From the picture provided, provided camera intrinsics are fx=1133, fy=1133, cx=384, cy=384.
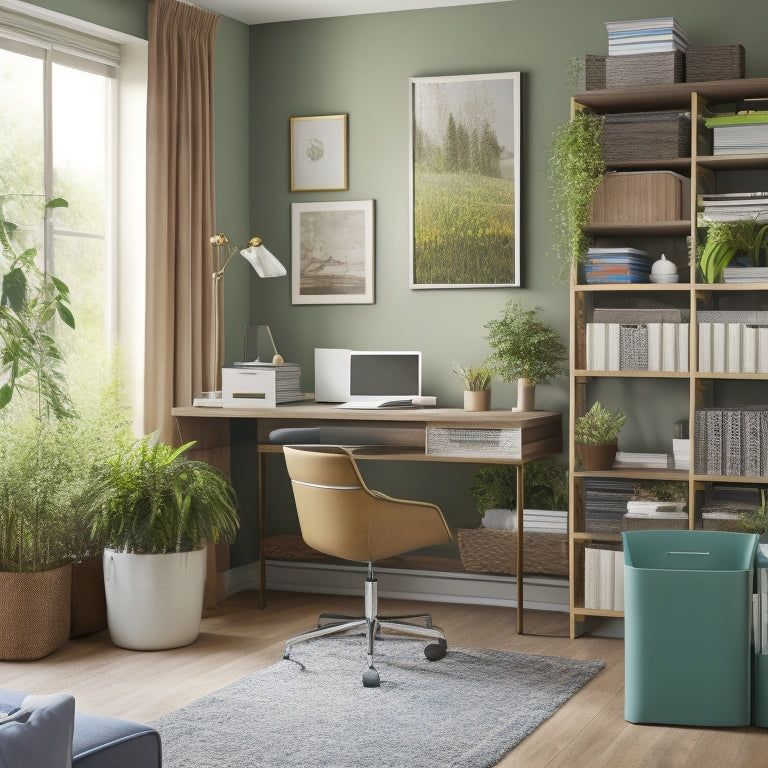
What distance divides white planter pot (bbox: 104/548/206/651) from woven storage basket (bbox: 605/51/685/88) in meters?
2.46

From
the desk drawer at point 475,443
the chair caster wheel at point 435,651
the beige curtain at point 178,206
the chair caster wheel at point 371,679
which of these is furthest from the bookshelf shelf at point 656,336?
the beige curtain at point 178,206

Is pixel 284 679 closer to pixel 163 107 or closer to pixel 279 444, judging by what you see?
pixel 279 444

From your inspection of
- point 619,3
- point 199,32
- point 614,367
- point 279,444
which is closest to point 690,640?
point 614,367

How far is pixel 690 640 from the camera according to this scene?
339 cm

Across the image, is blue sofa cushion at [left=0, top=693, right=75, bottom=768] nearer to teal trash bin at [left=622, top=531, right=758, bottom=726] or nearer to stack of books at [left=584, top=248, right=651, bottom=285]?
teal trash bin at [left=622, top=531, right=758, bottom=726]

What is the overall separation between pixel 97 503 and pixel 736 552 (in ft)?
7.40

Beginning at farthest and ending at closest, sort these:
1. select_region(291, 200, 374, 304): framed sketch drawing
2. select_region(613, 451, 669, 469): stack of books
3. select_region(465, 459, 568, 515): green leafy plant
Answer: select_region(291, 200, 374, 304): framed sketch drawing
select_region(465, 459, 568, 515): green leafy plant
select_region(613, 451, 669, 469): stack of books

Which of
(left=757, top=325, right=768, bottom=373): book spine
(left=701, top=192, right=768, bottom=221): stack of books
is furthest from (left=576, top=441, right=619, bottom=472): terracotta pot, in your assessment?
(left=701, top=192, right=768, bottom=221): stack of books

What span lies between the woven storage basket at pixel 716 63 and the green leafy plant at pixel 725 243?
57cm

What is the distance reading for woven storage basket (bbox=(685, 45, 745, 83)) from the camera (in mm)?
4273

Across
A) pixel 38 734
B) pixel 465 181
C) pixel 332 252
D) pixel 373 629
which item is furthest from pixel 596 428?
pixel 38 734

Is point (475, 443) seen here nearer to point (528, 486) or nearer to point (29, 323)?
point (528, 486)

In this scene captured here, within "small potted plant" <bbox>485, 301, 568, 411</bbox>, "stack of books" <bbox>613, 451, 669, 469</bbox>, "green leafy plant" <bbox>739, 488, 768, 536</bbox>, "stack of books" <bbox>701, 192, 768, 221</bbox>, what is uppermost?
"stack of books" <bbox>701, 192, 768, 221</bbox>

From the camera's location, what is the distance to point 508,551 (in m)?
4.78
